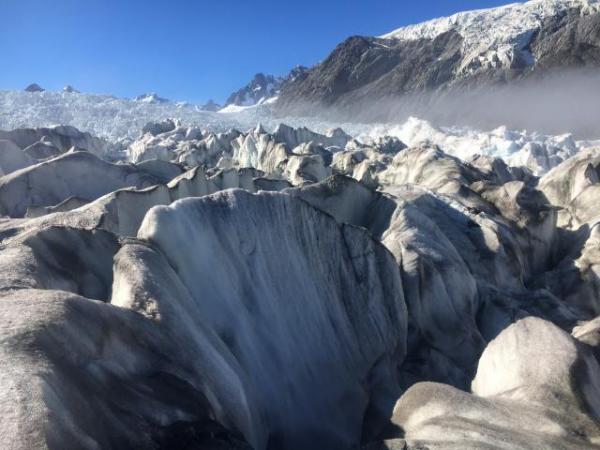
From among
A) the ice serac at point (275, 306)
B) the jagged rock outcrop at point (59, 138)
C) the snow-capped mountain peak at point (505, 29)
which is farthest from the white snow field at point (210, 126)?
the ice serac at point (275, 306)

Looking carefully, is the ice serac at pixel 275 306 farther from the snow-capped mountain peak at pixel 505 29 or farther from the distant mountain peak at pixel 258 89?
the distant mountain peak at pixel 258 89

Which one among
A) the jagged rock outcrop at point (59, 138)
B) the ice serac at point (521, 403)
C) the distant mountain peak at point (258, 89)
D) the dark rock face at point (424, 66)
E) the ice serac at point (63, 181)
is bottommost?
the ice serac at point (521, 403)

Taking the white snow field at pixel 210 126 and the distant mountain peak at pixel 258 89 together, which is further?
the distant mountain peak at pixel 258 89

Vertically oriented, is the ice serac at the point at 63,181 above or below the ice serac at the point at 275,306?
above

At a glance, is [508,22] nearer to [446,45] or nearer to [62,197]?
[446,45]

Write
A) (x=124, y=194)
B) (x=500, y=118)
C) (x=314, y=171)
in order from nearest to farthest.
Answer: (x=124, y=194), (x=314, y=171), (x=500, y=118)

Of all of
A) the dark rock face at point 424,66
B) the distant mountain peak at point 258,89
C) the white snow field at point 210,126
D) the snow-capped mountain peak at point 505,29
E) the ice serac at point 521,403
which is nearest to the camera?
the ice serac at point 521,403

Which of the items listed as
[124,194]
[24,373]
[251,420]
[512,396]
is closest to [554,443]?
[512,396]

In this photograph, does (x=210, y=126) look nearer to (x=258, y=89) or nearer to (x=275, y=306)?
(x=275, y=306)
